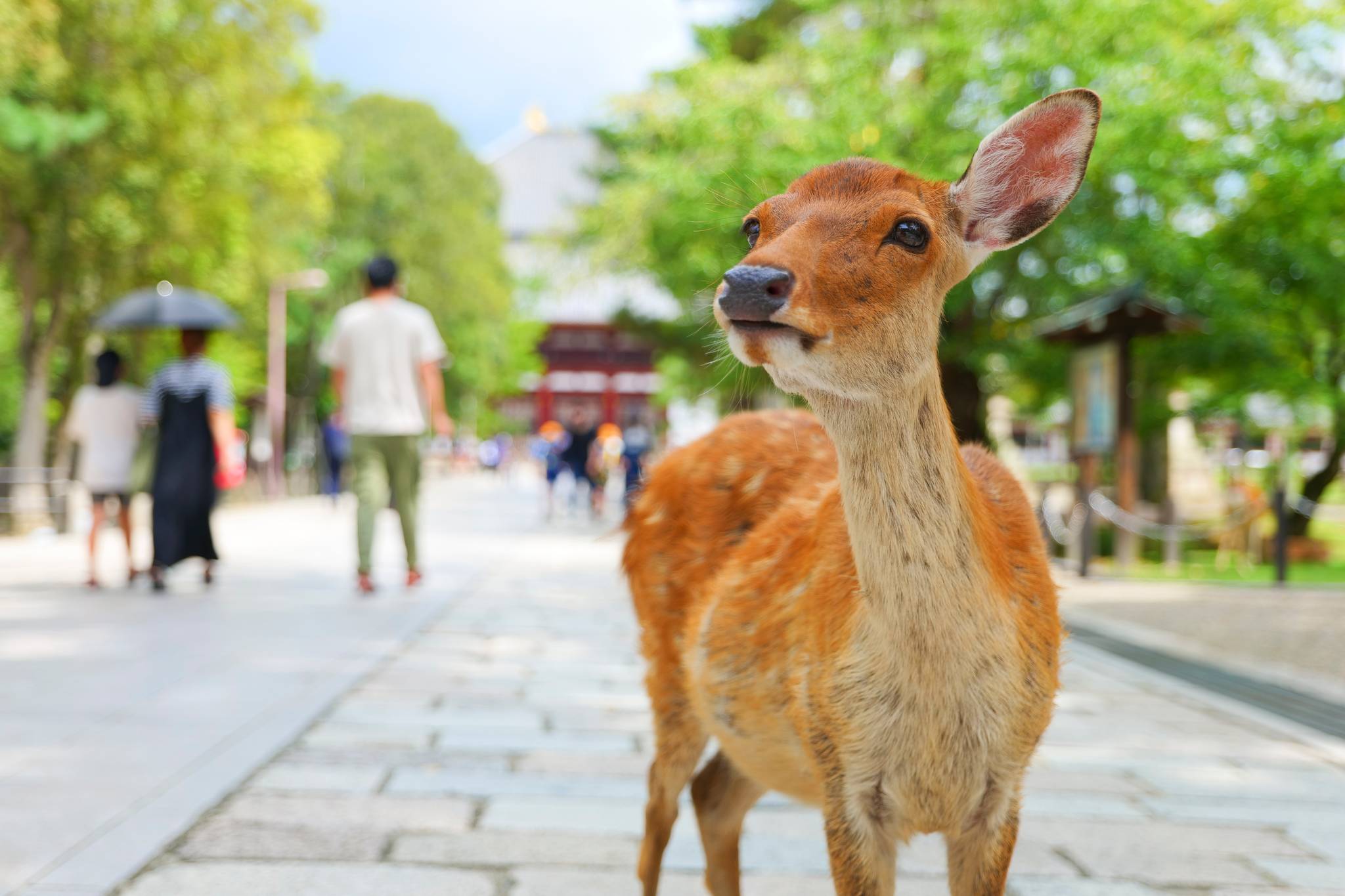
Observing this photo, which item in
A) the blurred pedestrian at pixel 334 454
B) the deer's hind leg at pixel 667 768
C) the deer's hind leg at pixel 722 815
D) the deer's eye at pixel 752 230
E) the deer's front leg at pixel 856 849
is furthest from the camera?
the blurred pedestrian at pixel 334 454

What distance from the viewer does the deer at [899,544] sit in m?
2.01

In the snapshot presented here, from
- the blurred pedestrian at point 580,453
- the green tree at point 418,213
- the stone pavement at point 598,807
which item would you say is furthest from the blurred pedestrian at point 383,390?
the green tree at point 418,213

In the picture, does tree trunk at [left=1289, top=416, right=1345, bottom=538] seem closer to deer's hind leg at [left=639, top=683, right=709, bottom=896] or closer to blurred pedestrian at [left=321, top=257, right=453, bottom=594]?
blurred pedestrian at [left=321, top=257, right=453, bottom=594]

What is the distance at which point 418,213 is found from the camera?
36188 millimetres

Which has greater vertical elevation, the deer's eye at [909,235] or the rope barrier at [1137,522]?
the deer's eye at [909,235]

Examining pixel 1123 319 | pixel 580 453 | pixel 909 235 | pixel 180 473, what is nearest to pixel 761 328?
pixel 909 235

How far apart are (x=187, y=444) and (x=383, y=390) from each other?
4.74ft

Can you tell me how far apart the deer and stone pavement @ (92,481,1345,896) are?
114 cm

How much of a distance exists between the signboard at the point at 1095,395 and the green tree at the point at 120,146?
38.4 feet

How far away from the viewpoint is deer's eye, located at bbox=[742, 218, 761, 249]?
2.26 metres

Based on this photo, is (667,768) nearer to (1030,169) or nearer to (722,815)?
(722,815)

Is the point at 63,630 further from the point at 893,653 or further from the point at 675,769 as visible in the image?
the point at 893,653

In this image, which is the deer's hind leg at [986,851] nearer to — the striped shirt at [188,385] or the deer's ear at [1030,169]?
the deer's ear at [1030,169]

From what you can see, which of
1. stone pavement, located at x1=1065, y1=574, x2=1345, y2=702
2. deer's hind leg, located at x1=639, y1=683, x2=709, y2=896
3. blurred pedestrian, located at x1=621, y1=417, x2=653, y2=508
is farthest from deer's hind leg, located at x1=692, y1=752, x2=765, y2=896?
blurred pedestrian, located at x1=621, y1=417, x2=653, y2=508
